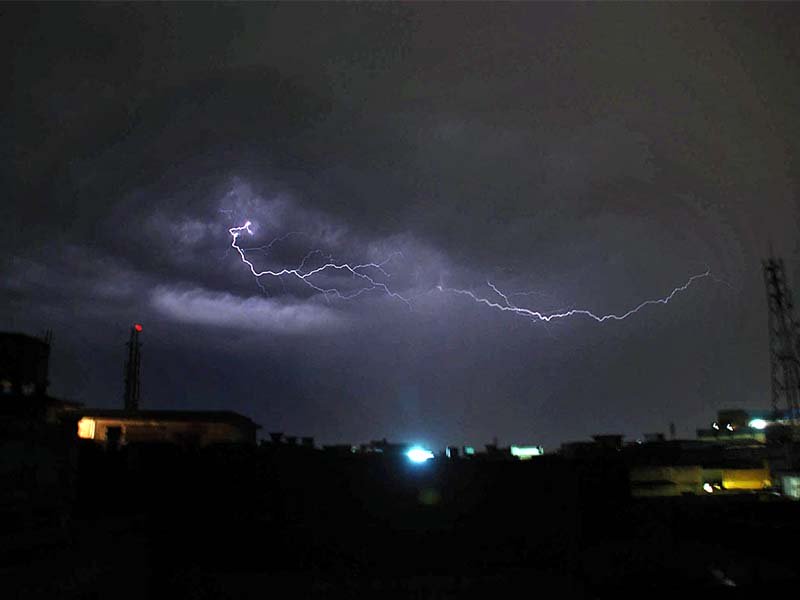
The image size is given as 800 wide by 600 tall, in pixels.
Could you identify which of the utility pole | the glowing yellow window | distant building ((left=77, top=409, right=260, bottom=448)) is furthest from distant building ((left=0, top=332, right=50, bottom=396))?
the utility pole

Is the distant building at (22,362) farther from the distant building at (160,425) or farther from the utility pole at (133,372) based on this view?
the utility pole at (133,372)

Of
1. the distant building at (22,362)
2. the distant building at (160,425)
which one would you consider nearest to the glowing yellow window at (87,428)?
the distant building at (160,425)

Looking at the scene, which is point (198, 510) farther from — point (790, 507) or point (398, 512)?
point (790, 507)

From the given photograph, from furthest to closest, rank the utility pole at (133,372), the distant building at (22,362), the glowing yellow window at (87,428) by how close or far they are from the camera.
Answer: the utility pole at (133,372)
the glowing yellow window at (87,428)
the distant building at (22,362)

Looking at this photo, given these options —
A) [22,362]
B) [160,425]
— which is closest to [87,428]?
[160,425]

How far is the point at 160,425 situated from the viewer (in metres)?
24.9

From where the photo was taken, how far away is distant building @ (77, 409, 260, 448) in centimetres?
2461

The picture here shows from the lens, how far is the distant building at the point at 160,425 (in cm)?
2461

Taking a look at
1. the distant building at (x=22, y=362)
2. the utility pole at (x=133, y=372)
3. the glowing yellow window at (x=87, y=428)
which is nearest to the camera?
the distant building at (x=22, y=362)

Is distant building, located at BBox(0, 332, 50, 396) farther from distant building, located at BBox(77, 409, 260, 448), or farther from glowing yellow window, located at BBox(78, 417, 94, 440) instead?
glowing yellow window, located at BBox(78, 417, 94, 440)

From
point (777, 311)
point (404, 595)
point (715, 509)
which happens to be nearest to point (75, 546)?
point (404, 595)

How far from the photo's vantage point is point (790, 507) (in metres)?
18.0

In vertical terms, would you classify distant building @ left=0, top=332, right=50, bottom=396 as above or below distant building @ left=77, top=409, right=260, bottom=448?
above

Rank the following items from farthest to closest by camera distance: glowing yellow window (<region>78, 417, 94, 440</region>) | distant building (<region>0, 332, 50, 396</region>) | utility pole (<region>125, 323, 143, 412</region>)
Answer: utility pole (<region>125, 323, 143, 412</region>)
glowing yellow window (<region>78, 417, 94, 440</region>)
distant building (<region>0, 332, 50, 396</region>)
